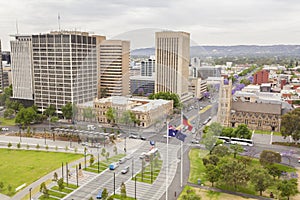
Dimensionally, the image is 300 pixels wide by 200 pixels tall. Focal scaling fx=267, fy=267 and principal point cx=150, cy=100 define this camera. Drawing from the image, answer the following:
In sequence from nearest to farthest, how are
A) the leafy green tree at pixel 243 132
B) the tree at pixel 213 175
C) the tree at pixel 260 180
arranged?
the tree at pixel 260 180 → the tree at pixel 213 175 → the leafy green tree at pixel 243 132

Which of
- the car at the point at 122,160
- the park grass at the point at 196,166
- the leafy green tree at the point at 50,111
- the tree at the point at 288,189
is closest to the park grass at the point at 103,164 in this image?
the car at the point at 122,160

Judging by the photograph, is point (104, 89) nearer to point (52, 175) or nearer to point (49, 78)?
point (49, 78)

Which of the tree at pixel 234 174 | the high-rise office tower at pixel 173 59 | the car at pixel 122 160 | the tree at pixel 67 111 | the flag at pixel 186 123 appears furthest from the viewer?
the tree at pixel 67 111

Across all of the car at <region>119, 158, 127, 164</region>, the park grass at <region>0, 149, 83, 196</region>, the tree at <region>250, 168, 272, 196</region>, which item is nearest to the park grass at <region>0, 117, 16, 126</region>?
the park grass at <region>0, 149, 83, 196</region>

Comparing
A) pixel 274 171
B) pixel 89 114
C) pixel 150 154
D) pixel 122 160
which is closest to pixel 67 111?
pixel 89 114

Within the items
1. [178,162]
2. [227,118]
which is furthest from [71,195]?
[227,118]

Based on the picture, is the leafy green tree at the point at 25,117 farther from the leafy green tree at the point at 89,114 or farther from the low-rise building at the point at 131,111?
the low-rise building at the point at 131,111
